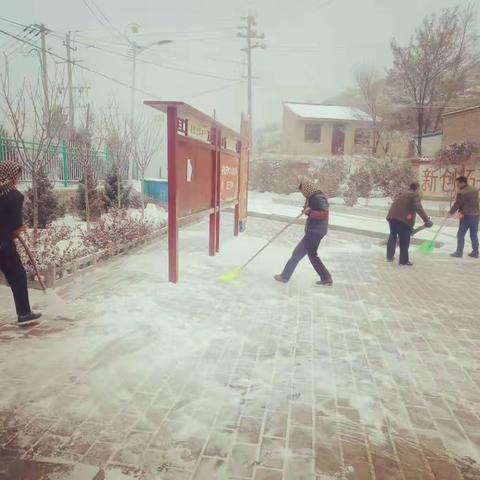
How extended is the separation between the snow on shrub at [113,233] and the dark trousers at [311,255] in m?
3.14

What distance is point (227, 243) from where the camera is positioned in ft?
30.7

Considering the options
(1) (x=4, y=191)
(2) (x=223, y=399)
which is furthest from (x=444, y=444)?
(1) (x=4, y=191)

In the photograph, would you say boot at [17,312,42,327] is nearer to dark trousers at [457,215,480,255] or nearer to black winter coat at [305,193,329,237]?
black winter coat at [305,193,329,237]

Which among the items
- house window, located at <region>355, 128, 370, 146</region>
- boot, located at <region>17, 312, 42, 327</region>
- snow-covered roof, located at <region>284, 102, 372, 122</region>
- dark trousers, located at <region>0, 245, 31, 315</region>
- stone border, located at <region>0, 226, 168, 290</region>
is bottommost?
boot, located at <region>17, 312, 42, 327</region>

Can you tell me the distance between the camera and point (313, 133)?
111 ft

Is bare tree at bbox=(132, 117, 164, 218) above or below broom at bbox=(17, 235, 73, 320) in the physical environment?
above

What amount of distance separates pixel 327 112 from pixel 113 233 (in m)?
30.3

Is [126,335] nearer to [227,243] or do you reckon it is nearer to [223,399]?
[223,399]

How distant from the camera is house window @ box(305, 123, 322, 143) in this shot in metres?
33.5

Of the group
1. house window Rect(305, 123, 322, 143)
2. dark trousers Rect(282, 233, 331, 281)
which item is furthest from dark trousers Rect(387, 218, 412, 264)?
house window Rect(305, 123, 322, 143)

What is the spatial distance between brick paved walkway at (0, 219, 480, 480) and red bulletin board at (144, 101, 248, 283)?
3.53 feet

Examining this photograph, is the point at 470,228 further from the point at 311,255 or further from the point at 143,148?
the point at 143,148

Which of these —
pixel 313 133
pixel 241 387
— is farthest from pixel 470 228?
pixel 313 133

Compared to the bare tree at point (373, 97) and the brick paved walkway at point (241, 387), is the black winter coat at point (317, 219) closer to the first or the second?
the brick paved walkway at point (241, 387)
